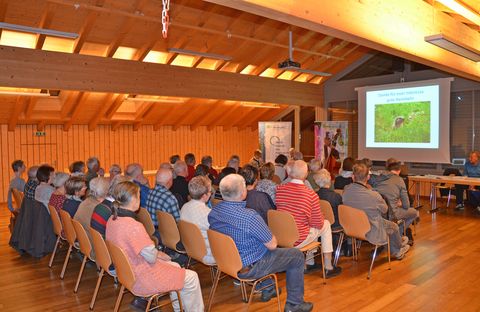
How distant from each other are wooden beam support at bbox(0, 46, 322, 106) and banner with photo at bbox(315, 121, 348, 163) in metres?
1.67

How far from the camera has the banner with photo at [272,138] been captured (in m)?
12.1

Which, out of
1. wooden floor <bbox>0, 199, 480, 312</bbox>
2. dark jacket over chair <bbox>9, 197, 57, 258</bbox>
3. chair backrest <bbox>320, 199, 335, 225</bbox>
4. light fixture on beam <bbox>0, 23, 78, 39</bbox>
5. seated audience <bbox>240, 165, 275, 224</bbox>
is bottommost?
wooden floor <bbox>0, 199, 480, 312</bbox>

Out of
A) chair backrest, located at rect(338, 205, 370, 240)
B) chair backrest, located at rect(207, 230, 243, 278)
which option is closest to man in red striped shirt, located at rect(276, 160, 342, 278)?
chair backrest, located at rect(338, 205, 370, 240)

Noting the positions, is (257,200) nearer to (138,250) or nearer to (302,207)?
(302,207)

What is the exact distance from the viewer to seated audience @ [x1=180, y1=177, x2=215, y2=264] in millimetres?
3629

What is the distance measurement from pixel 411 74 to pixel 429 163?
2465 millimetres

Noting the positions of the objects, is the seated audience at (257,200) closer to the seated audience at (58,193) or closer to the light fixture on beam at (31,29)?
the seated audience at (58,193)

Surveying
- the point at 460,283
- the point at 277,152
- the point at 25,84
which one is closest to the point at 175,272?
the point at 460,283

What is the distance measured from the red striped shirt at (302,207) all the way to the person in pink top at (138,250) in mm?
1365

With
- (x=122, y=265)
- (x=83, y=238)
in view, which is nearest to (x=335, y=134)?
(x=83, y=238)

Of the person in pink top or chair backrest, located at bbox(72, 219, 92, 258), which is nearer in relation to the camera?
the person in pink top

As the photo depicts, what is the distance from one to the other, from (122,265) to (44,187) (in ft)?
9.76

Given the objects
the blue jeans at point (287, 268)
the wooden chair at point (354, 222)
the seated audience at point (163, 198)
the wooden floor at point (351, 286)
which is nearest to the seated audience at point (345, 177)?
the wooden floor at point (351, 286)

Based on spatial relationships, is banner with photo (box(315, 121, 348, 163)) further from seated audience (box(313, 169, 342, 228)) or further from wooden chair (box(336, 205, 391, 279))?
wooden chair (box(336, 205, 391, 279))
